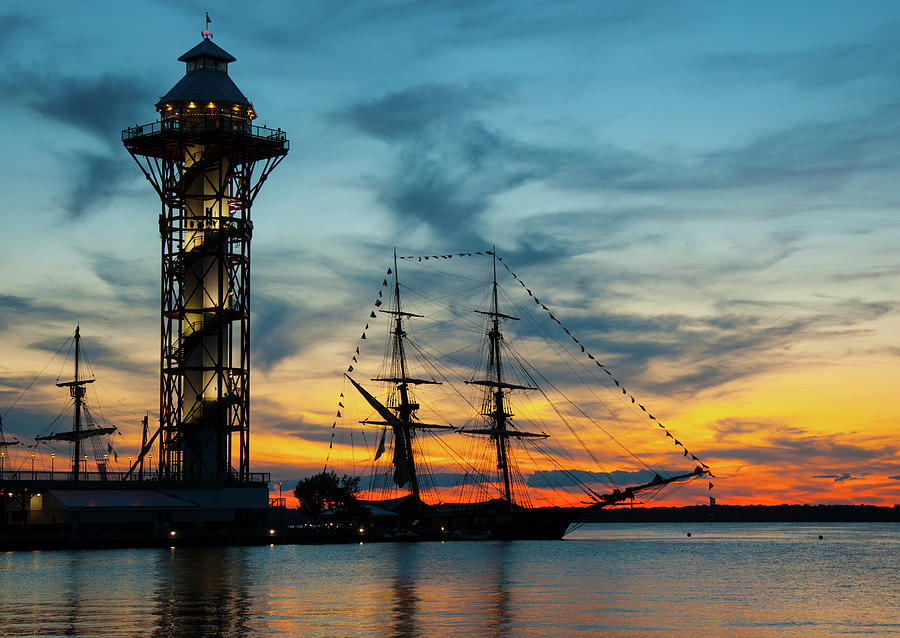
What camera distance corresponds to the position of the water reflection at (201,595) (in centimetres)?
4706

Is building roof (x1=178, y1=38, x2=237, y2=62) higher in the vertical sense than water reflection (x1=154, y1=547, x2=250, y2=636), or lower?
higher

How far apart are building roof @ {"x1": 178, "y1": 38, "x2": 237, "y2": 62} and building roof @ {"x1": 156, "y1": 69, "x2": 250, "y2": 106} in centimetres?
217

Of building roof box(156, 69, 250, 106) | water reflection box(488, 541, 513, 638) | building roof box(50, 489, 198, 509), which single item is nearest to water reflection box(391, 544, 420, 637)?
water reflection box(488, 541, 513, 638)

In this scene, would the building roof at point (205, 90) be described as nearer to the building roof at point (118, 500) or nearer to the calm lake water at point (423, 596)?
the building roof at point (118, 500)

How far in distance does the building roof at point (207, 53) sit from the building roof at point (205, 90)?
7.12 ft

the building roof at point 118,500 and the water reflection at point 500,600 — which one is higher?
the building roof at point 118,500

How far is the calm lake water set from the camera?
4916 cm

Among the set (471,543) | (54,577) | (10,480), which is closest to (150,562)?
(54,577)

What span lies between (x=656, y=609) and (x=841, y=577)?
124 feet

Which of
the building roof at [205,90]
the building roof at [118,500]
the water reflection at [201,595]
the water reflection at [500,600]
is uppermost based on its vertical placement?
the building roof at [205,90]

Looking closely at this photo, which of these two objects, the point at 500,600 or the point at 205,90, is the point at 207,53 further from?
the point at 500,600

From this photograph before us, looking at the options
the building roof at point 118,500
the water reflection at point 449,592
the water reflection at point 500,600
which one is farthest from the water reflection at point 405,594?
the building roof at point 118,500

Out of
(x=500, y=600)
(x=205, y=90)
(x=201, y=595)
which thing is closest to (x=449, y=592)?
(x=500, y=600)

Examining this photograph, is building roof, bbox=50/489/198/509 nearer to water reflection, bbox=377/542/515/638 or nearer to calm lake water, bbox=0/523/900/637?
calm lake water, bbox=0/523/900/637
